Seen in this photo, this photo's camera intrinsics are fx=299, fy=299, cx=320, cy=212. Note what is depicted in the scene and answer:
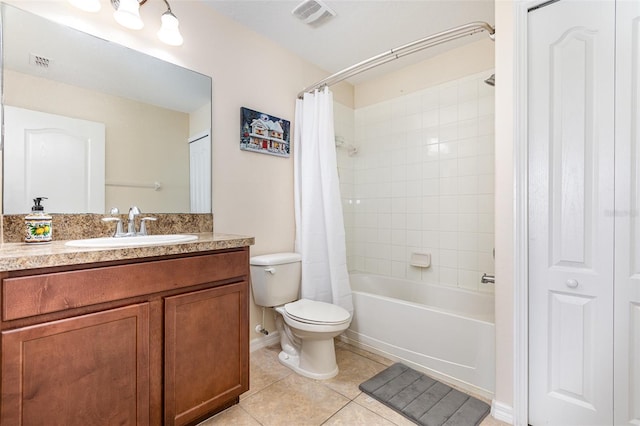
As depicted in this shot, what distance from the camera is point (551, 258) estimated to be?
4.61 feet

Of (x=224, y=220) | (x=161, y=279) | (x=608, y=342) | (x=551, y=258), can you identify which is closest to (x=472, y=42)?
(x=551, y=258)

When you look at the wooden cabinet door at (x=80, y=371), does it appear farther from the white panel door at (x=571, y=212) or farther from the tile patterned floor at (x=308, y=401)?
the white panel door at (x=571, y=212)

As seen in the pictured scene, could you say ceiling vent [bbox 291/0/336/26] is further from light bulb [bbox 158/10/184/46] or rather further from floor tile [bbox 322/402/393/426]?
floor tile [bbox 322/402/393/426]

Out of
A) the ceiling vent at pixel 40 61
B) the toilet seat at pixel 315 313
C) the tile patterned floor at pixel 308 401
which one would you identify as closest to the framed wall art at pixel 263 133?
the ceiling vent at pixel 40 61

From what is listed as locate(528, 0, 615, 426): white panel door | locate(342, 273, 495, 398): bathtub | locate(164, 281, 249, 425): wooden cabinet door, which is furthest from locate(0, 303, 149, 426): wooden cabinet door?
locate(528, 0, 615, 426): white panel door

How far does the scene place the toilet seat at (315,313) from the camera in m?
1.82

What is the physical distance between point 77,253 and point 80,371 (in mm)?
418

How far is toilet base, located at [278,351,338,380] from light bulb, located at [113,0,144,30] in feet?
7.09

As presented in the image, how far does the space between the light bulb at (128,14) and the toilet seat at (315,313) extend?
184 cm

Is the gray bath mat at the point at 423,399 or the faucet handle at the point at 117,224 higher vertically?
the faucet handle at the point at 117,224

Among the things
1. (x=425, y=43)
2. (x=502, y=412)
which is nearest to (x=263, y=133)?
(x=425, y=43)

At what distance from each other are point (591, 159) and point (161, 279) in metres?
1.92

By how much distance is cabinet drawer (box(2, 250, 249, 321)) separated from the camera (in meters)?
0.93

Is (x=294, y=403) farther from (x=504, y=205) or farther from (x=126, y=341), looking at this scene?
(x=504, y=205)
